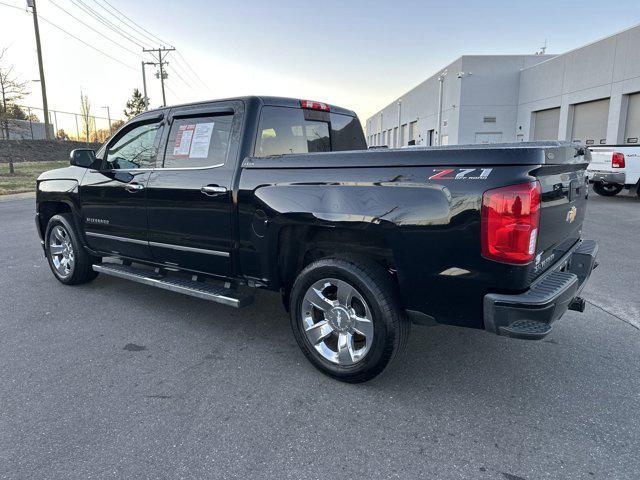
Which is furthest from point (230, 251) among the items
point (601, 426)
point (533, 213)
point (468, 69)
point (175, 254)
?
point (468, 69)

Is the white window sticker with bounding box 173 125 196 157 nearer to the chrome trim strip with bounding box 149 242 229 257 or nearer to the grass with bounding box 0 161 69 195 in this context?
the chrome trim strip with bounding box 149 242 229 257

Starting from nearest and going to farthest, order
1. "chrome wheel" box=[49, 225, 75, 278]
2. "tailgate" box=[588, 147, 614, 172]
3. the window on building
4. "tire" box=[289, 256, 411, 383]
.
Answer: "tire" box=[289, 256, 411, 383] → "chrome wheel" box=[49, 225, 75, 278] → "tailgate" box=[588, 147, 614, 172] → the window on building

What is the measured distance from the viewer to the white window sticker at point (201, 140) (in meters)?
3.97

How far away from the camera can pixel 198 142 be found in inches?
158

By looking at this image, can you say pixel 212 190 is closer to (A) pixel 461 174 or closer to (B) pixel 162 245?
(B) pixel 162 245

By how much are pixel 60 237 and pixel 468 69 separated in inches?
1448

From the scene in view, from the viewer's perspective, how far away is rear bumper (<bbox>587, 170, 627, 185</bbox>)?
13.8 m

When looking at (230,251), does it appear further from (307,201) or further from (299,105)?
(299,105)

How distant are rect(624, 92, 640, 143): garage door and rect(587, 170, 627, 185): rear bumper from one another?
10.7 m

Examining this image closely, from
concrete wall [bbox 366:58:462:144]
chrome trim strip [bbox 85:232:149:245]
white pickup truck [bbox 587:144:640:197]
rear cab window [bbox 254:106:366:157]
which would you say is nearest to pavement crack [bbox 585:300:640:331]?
rear cab window [bbox 254:106:366:157]

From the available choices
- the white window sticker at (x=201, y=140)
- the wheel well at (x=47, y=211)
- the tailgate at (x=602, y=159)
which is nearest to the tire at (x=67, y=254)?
the wheel well at (x=47, y=211)

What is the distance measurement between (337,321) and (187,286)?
156 cm

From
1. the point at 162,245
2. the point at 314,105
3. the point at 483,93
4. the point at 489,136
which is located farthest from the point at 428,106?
the point at 162,245

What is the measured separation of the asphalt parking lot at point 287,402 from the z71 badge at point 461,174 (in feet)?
4.77
